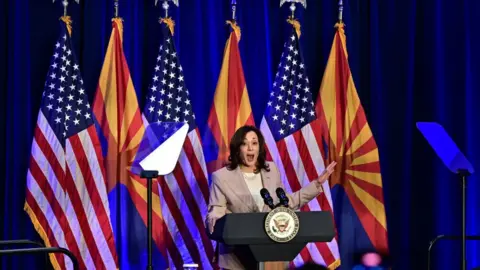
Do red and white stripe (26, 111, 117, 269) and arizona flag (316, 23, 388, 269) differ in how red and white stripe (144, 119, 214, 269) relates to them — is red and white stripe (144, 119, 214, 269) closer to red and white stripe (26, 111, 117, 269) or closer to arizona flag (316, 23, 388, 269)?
red and white stripe (26, 111, 117, 269)

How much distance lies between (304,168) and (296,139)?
0.83 feet

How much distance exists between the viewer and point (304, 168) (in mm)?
6480

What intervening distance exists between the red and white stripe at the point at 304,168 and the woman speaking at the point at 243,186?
0.63m

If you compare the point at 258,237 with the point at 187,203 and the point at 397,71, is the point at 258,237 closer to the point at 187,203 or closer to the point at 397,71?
the point at 187,203

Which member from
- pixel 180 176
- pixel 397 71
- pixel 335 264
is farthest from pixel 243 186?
pixel 397 71

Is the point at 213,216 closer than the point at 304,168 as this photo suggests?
Yes

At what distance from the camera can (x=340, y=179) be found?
668cm

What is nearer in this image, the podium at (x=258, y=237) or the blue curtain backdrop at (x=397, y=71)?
the podium at (x=258, y=237)

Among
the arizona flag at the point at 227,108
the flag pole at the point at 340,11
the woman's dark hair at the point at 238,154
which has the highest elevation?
the flag pole at the point at 340,11

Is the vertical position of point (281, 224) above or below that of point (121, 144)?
below

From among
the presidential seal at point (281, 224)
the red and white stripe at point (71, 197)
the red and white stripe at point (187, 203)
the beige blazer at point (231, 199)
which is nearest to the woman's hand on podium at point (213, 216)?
the beige blazer at point (231, 199)

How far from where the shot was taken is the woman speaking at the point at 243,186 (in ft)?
17.7

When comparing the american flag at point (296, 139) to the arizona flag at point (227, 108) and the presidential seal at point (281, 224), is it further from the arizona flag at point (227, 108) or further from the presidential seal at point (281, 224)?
the presidential seal at point (281, 224)

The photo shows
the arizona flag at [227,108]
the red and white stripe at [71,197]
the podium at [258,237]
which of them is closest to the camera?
the podium at [258,237]
